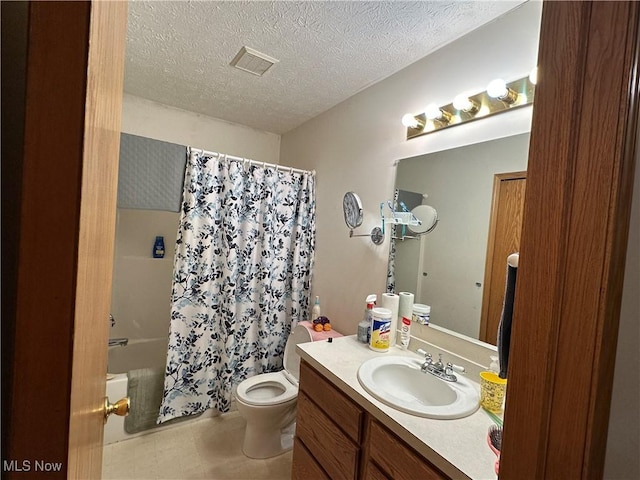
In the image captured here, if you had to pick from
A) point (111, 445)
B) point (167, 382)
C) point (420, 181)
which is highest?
point (420, 181)

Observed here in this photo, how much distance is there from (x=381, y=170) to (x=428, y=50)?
2.10 ft

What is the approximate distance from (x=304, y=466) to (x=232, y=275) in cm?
120

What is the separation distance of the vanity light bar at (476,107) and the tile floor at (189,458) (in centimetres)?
211

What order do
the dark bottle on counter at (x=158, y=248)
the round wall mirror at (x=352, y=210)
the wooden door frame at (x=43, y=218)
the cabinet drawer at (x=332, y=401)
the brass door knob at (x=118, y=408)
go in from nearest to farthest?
the wooden door frame at (x=43, y=218) < the brass door knob at (x=118, y=408) < the cabinet drawer at (x=332, y=401) < the round wall mirror at (x=352, y=210) < the dark bottle on counter at (x=158, y=248)

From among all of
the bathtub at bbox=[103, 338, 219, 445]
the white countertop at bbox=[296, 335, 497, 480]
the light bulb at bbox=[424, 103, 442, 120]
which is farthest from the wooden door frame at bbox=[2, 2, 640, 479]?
the bathtub at bbox=[103, 338, 219, 445]

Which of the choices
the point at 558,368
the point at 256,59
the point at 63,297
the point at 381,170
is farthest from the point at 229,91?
the point at 558,368

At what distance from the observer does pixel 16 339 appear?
315 millimetres

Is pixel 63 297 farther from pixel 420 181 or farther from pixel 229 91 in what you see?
pixel 229 91

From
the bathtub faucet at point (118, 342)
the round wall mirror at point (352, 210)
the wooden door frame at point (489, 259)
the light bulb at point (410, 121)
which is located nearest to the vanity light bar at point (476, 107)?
the light bulb at point (410, 121)

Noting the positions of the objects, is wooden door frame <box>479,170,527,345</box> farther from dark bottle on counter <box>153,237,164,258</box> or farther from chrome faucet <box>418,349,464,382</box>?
dark bottle on counter <box>153,237,164,258</box>

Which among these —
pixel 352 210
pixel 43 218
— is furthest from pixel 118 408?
pixel 352 210

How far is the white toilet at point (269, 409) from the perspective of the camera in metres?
1.74

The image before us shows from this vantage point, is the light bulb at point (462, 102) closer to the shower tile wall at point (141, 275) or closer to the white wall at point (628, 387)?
the white wall at point (628, 387)

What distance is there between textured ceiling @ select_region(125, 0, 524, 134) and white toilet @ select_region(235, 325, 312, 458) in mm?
1655
